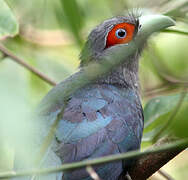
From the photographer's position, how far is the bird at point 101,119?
311 cm

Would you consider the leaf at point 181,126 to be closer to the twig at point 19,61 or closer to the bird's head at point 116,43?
the bird's head at point 116,43

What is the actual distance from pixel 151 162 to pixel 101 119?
676 millimetres

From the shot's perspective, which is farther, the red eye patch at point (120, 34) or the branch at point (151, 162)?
the red eye patch at point (120, 34)

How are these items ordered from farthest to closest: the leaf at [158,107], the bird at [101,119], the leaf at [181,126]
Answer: the leaf at [158,107] < the bird at [101,119] < the leaf at [181,126]

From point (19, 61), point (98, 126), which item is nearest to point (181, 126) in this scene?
point (98, 126)

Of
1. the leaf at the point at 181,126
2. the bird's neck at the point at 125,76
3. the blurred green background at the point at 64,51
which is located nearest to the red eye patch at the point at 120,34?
the blurred green background at the point at 64,51

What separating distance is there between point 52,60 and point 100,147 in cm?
268

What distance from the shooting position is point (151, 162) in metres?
2.97

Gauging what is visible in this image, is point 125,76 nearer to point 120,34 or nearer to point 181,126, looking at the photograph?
point 120,34

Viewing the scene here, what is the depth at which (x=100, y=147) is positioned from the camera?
10.7 feet

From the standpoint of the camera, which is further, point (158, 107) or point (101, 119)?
point (158, 107)

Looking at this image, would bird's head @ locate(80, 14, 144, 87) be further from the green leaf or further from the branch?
the green leaf

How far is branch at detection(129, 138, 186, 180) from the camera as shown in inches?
112

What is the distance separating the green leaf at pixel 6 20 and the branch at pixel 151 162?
124cm
